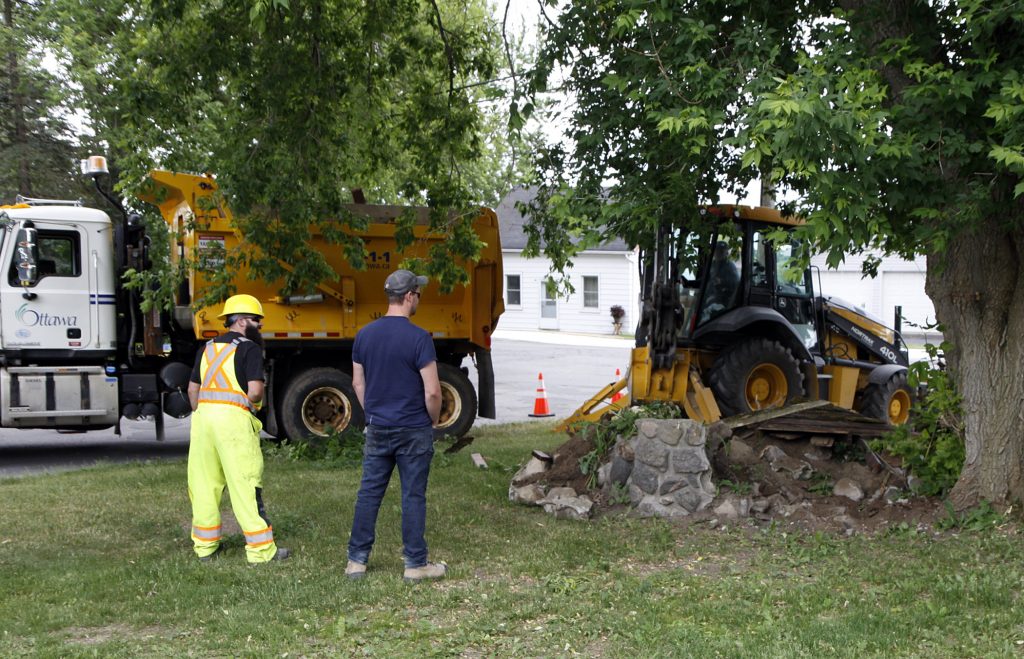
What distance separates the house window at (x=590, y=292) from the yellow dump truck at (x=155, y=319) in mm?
25035

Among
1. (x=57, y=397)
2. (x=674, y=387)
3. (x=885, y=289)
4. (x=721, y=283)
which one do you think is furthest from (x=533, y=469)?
(x=885, y=289)

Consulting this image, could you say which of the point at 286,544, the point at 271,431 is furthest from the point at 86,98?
the point at 286,544

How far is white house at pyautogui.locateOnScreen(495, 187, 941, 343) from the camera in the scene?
115 ft

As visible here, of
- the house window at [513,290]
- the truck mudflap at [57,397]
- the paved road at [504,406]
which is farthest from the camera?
the house window at [513,290]

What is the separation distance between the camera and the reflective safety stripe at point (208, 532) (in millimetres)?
6555

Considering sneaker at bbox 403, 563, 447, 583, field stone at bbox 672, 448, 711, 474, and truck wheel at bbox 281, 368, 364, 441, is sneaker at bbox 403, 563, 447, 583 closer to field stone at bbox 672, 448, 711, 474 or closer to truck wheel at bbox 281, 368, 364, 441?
field stone at bbox 672, 448, 711, 474

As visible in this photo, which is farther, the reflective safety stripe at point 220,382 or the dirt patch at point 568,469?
the dirt patch at point 568,469

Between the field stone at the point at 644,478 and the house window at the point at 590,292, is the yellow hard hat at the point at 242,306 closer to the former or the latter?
the field stone at the point at 644,478

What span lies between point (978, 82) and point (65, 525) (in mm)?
6704

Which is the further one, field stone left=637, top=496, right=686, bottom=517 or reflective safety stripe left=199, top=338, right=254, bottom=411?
field stone left=637, top=496, right=686, bottom=517

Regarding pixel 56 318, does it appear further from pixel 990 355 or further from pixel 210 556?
pixel 990 355

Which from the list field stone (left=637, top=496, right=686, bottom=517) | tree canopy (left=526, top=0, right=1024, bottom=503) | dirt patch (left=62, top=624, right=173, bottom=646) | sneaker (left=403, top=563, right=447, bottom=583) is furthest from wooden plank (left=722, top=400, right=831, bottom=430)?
dirt patch (left=62, top=624, right=173, bottom=646)

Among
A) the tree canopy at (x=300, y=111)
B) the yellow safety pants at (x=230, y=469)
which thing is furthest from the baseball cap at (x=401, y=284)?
the tree canopy at (x=300, y=111)

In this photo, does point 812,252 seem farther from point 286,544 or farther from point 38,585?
point 38,585
